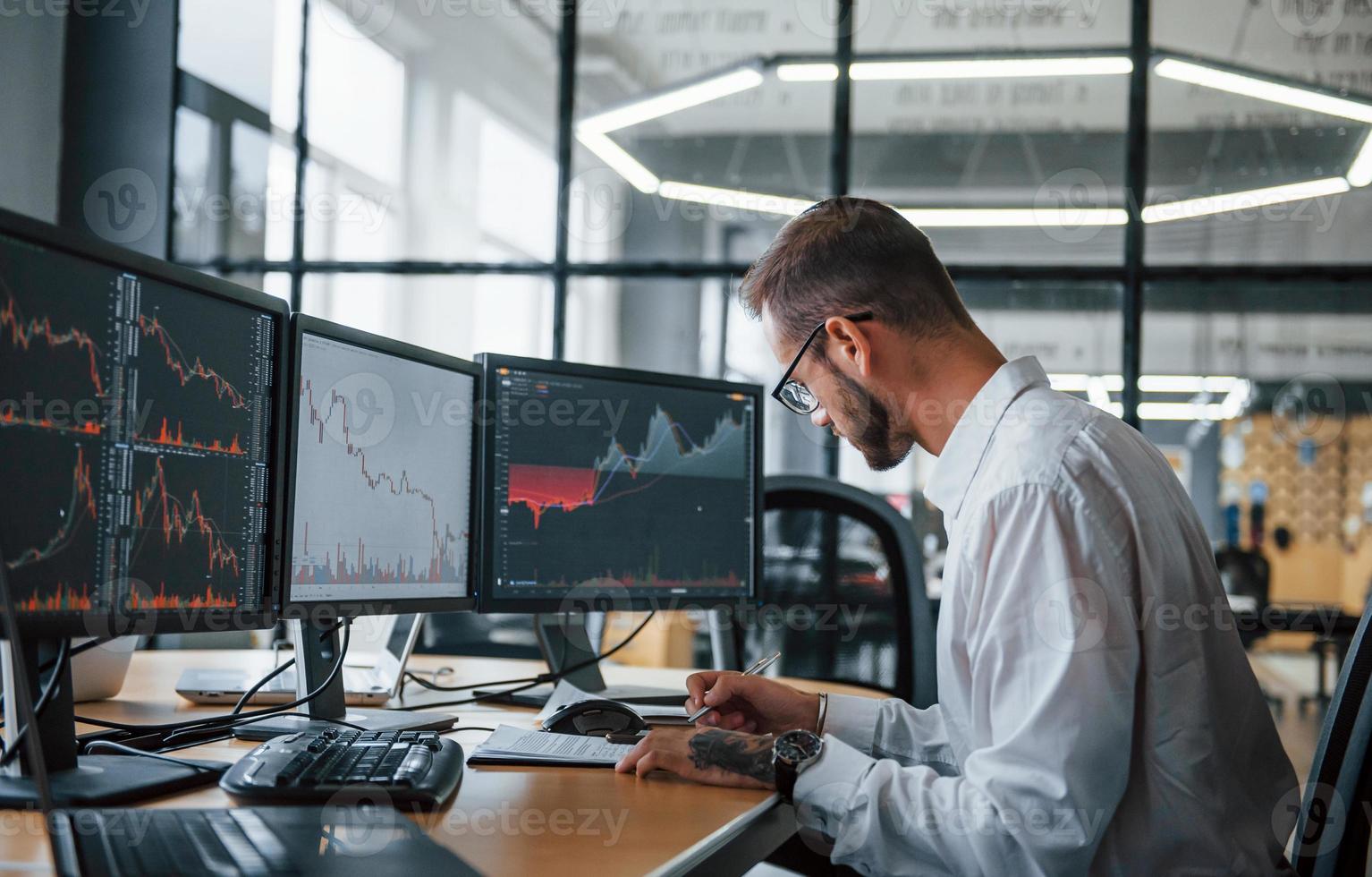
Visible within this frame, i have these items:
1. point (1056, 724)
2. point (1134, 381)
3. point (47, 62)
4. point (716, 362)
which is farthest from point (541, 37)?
point (1056, 724)

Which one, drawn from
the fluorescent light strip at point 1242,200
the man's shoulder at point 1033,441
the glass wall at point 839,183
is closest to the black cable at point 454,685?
the man's shoulder at point 1033,441

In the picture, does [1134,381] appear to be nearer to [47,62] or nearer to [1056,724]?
[1056,724]

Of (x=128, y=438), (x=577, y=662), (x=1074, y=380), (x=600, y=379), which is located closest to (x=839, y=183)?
(x=1074, y=380)

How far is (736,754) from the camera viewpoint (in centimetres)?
124

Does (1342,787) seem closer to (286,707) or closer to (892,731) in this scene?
(892,731)

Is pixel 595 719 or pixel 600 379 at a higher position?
pixel 600 379

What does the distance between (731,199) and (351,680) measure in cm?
246

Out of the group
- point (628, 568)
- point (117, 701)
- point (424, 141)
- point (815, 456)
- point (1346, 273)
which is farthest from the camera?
point (424, 141)

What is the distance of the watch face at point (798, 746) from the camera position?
1196mm

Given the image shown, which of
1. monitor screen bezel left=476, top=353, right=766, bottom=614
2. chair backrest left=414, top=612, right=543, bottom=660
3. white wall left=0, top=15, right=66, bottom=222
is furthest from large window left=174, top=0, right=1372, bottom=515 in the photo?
monitor screen bezel left=476, top=353, right=766, bottom=614

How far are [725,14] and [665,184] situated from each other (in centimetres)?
61

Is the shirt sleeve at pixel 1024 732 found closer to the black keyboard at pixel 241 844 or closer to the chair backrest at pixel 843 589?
the black keyboard at pixel 241 844

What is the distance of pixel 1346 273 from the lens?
3.47m

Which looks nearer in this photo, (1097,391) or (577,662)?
(577,662)
